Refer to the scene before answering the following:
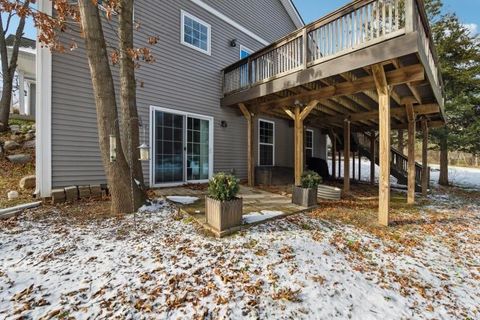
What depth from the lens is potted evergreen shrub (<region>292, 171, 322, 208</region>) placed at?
4.84 m

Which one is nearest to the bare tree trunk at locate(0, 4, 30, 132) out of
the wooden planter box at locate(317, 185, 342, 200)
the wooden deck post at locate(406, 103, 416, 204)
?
the wooden planter box at locate(317, 185, 342, 200)

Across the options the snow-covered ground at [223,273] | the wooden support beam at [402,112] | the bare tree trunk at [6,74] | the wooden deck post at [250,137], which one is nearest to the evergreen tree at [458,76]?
the wooden support beam at [402,112]

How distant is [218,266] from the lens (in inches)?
98.9

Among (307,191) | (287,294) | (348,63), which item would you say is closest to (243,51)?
(348,63)

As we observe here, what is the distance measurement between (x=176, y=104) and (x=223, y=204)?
423cm

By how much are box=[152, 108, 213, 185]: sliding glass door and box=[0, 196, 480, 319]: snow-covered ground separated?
269 cm

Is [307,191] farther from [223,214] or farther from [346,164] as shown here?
[346,164]

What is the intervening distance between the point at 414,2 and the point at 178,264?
485 centimetres

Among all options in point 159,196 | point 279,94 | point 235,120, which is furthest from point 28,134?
point 279,94

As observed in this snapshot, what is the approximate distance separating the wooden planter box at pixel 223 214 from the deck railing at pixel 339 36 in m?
3.32

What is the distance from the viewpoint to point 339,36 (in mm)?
4195

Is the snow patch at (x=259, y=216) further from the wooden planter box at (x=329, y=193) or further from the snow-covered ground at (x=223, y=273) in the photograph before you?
the wooden planter box at (x=329, y=193)

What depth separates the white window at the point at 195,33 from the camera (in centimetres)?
670

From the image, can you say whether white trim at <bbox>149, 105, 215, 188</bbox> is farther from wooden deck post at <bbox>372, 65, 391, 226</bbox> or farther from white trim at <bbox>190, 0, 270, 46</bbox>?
wooden deck post at <bbox>372, 65, 391, 226</bbox>
